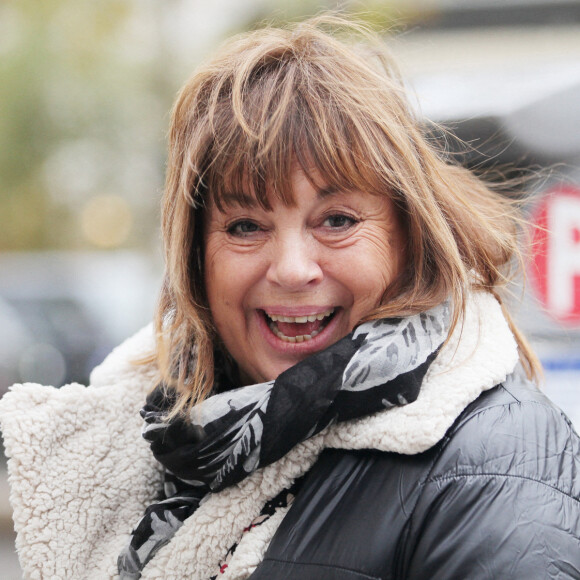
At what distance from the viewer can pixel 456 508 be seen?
1173mm

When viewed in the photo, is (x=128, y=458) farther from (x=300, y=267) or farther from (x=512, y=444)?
(x=512, y=444)

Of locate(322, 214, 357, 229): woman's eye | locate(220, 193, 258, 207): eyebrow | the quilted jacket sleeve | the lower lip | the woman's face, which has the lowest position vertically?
the quilted jacket sleeve

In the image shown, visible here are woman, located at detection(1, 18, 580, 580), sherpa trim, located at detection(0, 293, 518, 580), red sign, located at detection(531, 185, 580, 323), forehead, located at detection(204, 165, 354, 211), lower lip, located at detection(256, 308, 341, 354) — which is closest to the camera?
woman, located at detection(1, 18, 580, 580)

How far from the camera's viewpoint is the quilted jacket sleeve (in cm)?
110

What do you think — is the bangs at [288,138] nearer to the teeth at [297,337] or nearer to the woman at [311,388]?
the woman at [311,388]

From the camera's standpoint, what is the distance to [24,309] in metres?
7.91

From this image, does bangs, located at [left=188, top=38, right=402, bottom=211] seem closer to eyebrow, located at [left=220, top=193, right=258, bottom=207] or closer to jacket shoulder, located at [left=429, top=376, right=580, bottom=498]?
eyebrow, located at [left=220, top=193, right=258, bottom=207]

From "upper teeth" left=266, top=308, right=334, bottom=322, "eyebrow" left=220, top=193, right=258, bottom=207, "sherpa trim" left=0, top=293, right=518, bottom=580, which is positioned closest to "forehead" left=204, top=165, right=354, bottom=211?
"eyebrow" left=220, top=193, right=258, bottom=207

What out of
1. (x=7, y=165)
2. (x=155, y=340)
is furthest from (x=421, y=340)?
(x=7, y=165)

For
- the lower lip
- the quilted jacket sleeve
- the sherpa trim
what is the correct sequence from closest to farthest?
the quilted jacket sleeve < the sherpa trim < the lower lip

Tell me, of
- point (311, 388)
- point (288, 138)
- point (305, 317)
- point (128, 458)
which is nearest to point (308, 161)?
point (288, 138)

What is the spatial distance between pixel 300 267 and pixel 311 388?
9.4 inches

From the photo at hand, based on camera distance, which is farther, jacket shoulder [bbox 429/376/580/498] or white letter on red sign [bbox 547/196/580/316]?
white letter on red sign [bbox 547/196/580/316]

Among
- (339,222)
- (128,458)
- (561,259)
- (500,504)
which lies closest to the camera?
(500,504)
